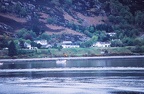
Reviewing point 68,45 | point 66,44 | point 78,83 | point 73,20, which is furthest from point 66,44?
point 78,83

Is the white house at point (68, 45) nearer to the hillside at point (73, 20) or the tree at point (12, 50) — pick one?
the hillside at point (73, 20)

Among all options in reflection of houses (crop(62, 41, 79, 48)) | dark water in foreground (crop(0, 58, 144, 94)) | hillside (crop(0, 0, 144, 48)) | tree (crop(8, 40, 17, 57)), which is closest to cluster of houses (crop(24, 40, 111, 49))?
reflection of houses (crop(62, 41, 79, 48))

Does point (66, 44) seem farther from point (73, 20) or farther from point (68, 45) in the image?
point (73, 20)

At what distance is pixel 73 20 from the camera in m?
80.4

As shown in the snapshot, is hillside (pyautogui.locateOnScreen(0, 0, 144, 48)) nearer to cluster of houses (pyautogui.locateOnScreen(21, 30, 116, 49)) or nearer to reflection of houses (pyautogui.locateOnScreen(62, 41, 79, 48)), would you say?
cluster of houses (pyautogui.locateOnScreen(21, 30, 116, 49))

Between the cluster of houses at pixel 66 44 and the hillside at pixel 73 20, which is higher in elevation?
the hillside at pixel 73 20

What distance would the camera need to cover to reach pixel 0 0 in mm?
80188

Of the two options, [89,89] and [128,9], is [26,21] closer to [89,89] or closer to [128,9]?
[128,9]

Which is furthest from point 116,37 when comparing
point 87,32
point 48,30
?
point 48,30

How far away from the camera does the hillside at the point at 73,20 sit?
69812 millimetres

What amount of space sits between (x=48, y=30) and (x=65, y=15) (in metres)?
9.00

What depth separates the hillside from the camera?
69.8 meters

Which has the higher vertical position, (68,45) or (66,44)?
(66,44)

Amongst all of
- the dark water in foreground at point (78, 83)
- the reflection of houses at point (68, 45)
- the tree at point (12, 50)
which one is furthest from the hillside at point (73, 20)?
the dark water in foreground at point (78, 83)
